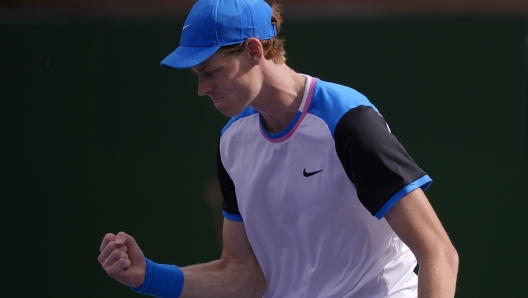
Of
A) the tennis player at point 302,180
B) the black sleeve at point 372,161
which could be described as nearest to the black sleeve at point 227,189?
the tennis player at point 302,180

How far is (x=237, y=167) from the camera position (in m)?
2.60

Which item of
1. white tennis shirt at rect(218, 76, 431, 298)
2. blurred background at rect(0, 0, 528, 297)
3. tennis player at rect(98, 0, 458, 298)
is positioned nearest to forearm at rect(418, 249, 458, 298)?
tennis player at rect(98, 0, 458, 298)

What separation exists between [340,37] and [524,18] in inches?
45.0

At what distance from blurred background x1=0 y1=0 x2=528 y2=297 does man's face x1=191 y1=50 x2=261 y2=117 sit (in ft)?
7.95

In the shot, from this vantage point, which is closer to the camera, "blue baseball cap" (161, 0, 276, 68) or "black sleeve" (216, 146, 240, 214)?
"blue baseball cap" (161, 0, 276, 68)

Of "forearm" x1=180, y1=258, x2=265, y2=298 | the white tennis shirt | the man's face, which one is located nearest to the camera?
the white tennis shirt

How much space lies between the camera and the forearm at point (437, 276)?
2041 millimetres

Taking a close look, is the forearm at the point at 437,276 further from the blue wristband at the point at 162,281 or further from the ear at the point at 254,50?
the blue wristband at the point at 162,281

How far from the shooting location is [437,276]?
2.05m

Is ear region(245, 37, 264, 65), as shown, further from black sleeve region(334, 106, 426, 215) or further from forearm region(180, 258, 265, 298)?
forearm region(180, 258, 265, 298)

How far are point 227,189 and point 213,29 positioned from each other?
71 cm

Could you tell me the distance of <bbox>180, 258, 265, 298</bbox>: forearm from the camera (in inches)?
109

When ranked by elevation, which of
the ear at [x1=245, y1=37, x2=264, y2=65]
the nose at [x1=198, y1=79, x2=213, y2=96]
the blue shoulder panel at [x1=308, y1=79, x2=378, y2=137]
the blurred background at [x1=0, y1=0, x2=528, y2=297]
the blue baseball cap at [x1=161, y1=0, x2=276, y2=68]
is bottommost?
the blurred background at [x1=0, y1=0, x2=528, y2=297]

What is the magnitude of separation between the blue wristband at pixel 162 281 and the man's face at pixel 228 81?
0.67m
